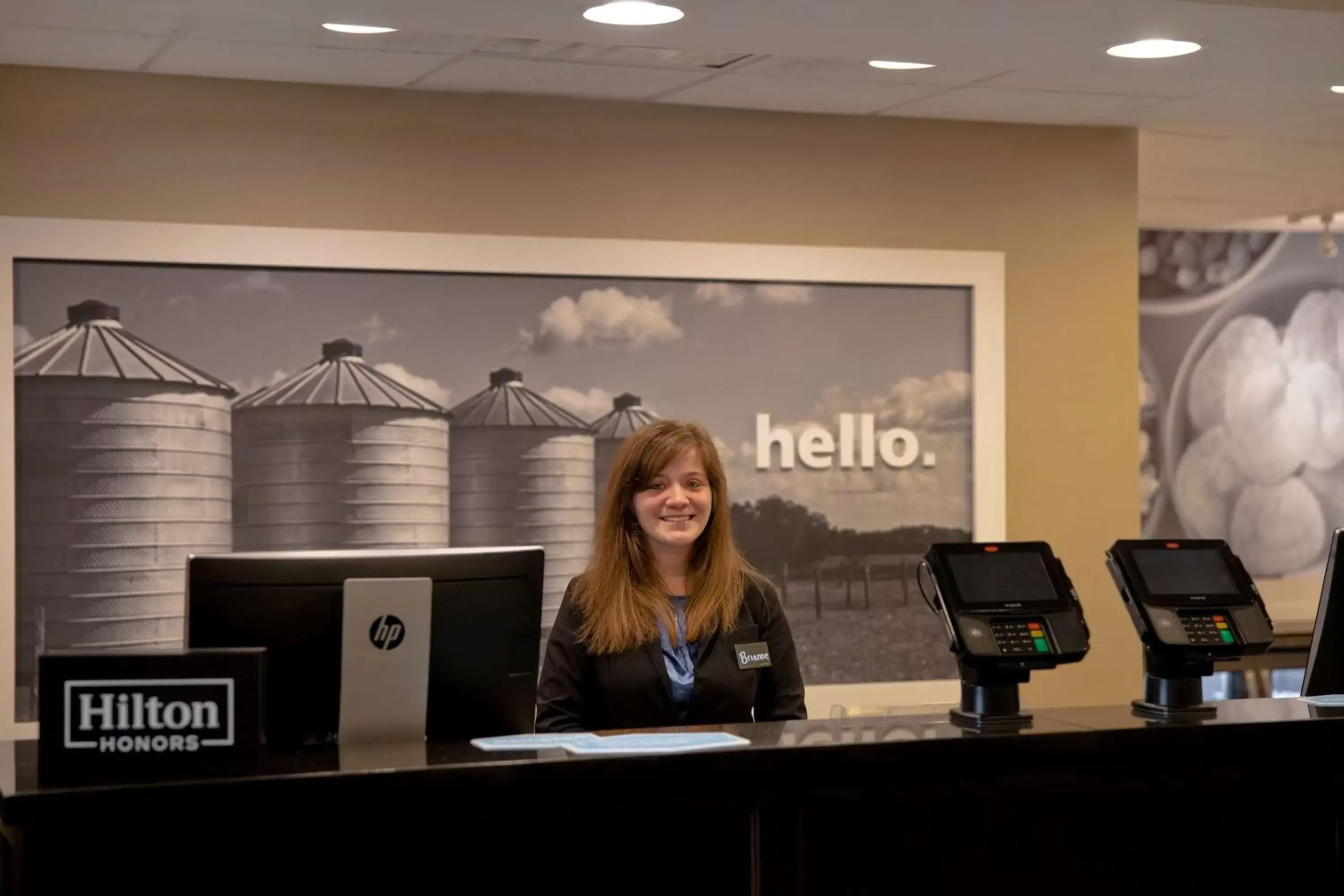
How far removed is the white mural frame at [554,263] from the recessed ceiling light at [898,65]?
31.4 inches

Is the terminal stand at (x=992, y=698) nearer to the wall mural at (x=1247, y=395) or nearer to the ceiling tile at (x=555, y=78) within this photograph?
the ceiling tile at (x=555, y=78)

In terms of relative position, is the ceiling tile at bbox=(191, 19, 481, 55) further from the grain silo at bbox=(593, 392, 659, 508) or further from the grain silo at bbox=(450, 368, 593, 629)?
the grain silo at bbox=(593, 392, 659, 508)

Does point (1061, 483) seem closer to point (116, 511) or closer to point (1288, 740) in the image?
point (1288, 740)

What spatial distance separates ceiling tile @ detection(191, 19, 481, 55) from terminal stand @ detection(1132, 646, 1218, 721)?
2360 mm

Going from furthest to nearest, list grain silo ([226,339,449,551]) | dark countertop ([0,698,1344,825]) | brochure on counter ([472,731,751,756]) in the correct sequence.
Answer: grain silo ([226,339,449,551]) → brochure on counter ([472,731,751,756]) → dark countertop ([0,698,1344,825])

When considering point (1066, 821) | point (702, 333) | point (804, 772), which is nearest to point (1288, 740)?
point (1066, 821)

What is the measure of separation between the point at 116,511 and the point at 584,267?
61.1 inches

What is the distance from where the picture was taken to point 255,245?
15.5 feet

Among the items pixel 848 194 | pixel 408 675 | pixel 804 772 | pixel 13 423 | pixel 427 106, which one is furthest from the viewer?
pixel 848 194

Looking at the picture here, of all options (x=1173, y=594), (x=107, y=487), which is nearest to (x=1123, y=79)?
(x=1173, y=594)

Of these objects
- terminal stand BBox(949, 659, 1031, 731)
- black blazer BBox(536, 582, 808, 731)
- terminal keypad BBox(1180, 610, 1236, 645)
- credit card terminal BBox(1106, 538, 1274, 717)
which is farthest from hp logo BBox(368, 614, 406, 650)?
terminal keypad BBox(1180, 610, 1236, 645)

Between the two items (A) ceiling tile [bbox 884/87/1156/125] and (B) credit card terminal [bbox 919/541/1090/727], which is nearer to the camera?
(B) credit card terminal [bbox 919/541/1090/727]

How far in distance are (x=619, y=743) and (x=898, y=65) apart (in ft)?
8.47

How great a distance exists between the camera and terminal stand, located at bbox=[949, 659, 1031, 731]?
2920 millimetres
